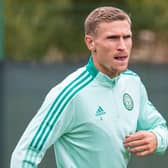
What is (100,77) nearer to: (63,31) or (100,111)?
(100,111)

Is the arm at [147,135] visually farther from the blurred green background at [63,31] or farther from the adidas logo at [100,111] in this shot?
the blurred green background at [63,31]

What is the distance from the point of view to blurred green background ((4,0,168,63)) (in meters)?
11.0

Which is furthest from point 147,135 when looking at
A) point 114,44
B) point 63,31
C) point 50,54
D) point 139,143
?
point 50,54

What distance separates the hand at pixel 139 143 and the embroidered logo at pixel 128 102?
0.20 m

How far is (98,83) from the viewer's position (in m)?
4.69

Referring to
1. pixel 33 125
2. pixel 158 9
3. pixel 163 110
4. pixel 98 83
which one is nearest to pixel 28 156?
pixel 33 125

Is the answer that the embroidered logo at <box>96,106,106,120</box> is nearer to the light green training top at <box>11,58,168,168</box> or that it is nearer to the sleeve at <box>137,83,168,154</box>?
the light green training top at <box>11,58,168,168</box>

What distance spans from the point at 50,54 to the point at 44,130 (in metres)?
8.42

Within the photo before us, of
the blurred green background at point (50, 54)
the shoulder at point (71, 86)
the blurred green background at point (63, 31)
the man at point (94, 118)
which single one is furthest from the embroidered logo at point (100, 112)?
the blurred green background at point (63, 31)

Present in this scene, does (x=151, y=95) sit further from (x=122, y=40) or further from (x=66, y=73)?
(x=122, y=40)

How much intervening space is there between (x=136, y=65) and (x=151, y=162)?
0.93 m

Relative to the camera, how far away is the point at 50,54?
12.9m

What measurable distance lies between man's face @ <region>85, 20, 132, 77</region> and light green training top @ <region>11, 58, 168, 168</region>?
0.36 feet

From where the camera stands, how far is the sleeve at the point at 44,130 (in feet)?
14.7
